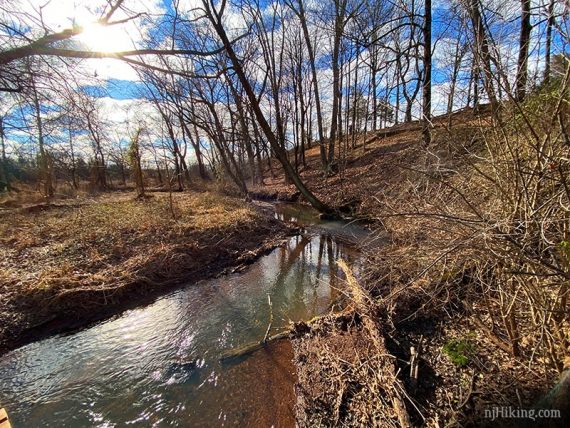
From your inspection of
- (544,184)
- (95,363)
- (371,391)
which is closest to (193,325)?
(95,363)

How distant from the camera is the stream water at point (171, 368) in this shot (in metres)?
2.70

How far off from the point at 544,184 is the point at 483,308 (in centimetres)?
152

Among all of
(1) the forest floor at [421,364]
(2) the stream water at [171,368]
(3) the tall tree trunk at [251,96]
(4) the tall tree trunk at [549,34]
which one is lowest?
(2) the stream water at [171,368]

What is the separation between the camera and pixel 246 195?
14211mm

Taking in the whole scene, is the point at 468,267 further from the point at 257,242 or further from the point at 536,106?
the point at 257,242

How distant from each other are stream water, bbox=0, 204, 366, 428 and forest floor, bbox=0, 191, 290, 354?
432 millimetres

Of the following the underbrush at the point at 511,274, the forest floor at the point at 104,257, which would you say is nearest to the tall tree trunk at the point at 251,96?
the forest floor at the point at 104,257

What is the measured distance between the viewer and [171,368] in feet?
10.8

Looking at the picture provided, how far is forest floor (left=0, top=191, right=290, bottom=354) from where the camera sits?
13.7ft

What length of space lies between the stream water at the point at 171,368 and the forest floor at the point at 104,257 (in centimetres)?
43

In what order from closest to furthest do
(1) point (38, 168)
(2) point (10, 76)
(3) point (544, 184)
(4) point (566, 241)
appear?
1. (4) point (566, 241)
2. (3) point (544, 184)
3. (2) point (10, 76)
4. (1) point (38, 168)

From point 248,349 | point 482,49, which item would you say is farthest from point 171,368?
point 482,49

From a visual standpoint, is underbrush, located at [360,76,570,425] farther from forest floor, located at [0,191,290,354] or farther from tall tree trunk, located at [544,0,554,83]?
forest floor, located at [0,191,290,354]

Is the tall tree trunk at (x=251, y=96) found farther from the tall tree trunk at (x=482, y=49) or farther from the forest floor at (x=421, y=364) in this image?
the forest floor at (x=421, y=364)
